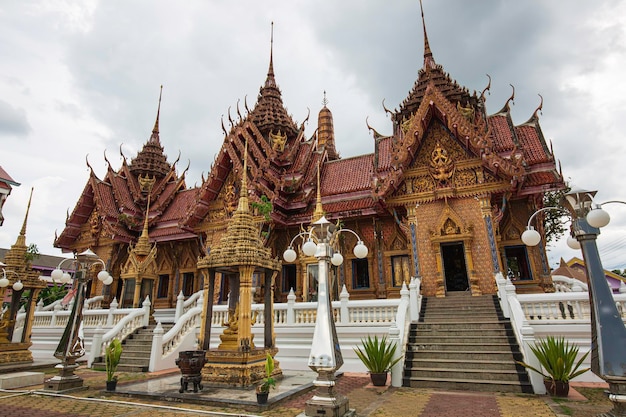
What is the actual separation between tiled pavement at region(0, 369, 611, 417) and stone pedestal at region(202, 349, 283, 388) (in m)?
0.84

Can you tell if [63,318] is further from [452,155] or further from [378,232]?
[452,155]

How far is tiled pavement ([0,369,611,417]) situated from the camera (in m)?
4.89

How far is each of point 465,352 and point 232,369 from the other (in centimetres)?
→ 478

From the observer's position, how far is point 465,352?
24.4ft

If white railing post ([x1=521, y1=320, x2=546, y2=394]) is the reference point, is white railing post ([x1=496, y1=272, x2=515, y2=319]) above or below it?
above

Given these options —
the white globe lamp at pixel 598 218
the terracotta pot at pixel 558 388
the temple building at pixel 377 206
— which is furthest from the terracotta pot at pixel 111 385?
the white globe lamp at pixel 598 218

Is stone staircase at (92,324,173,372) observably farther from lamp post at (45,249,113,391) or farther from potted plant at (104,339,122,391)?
potted plant at (104,339,122,391)

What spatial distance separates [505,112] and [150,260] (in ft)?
53.4

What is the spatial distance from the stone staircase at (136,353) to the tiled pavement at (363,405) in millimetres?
2856

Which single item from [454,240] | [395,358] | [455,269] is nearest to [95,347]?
[395,358]

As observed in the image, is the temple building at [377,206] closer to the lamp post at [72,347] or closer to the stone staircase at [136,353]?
the stone staircase at [136,353]

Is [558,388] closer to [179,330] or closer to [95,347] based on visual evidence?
[179,330]

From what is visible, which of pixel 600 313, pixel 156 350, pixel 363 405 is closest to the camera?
pixel 600 313

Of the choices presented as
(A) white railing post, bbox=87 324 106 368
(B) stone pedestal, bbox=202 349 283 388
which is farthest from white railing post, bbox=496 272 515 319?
(A) white railing post, bbox=87 324 106 368
